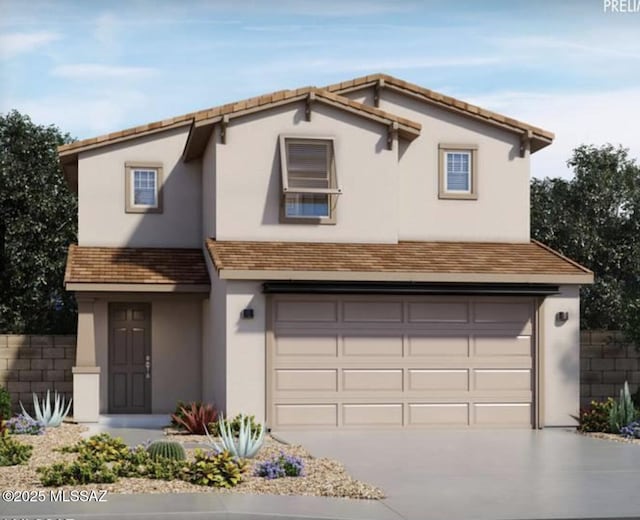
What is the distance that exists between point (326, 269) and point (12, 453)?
685 cm

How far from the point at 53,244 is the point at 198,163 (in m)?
7.79

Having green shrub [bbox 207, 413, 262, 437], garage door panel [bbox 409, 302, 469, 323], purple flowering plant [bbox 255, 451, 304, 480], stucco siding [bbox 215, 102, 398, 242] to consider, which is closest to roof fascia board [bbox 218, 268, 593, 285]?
garage door panel [bbox 409, 302, 469, 323]

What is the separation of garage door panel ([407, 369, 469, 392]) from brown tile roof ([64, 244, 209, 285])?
4711 millimetres

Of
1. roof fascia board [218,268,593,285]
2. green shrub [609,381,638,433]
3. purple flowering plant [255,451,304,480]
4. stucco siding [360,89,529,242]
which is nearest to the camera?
purple flowering plant [255,451,304,480]

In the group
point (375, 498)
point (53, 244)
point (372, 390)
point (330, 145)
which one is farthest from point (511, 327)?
point (53, 244)

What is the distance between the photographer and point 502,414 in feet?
69.4

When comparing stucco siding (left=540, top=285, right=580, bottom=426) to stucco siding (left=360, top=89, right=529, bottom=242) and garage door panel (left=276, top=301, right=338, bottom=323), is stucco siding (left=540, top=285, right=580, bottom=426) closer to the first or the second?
stucco siding (left=360, top=89, right=529, bottom=242)

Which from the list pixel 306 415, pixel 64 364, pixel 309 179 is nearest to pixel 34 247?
pixel 64 364

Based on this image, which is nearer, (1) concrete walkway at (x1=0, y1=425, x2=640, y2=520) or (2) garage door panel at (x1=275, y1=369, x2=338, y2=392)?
(1) concrete walkway at (x1=0, y1=425, x2=640, y2=520)

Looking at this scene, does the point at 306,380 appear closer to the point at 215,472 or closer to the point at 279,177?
the point at 279,177

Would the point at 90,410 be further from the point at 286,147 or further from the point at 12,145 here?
the point at 12,145

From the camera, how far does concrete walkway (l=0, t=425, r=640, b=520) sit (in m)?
11.6

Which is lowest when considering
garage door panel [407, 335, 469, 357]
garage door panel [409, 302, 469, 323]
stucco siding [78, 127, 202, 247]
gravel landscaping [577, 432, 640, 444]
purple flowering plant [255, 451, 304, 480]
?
gravel landscaping [577, 432, 640, 444]

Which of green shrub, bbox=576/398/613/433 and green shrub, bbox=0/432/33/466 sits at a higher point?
green shrub, bbox=0/432/33/466
